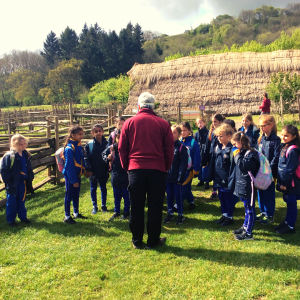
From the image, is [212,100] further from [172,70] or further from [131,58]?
[131,58]

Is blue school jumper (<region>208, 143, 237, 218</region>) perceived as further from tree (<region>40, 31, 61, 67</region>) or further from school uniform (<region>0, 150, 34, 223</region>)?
tree (<region>40, 31, 61, 67</region>)

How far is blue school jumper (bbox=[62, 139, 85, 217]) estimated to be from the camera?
449cm

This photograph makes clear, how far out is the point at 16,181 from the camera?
14.4 ft

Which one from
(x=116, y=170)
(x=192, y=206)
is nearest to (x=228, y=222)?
(x=192, y=206)

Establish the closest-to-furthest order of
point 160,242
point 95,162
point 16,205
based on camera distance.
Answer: point 160,242
point 16,205
point 95,162

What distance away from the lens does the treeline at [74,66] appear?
5109cm

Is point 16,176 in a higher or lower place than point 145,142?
lower

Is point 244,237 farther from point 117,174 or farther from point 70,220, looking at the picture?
point 70,220

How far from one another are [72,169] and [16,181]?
0.95m

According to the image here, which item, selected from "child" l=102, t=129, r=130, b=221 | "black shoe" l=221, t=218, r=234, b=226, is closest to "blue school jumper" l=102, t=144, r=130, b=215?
"child" l=102, t=129, r=130, b=221

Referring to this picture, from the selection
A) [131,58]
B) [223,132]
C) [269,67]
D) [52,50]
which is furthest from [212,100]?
[52,50]

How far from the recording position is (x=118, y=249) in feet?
11.8

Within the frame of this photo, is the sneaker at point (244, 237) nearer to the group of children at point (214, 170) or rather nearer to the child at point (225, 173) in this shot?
the group of children at point (214, 170)

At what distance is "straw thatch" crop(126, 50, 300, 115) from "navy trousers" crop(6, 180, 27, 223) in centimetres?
2097
